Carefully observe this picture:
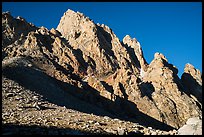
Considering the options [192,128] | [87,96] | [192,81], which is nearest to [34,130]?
[192,128]

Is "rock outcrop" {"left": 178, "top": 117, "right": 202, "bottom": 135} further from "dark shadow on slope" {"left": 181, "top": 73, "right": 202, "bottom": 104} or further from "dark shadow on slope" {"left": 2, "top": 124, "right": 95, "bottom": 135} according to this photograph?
"dark shadow on slope" {"left": 181, "top": 73, "right": 202, "bottom": 104}

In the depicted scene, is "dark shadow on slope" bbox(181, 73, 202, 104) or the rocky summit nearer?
the rocky summit

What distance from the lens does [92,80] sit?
225 ft

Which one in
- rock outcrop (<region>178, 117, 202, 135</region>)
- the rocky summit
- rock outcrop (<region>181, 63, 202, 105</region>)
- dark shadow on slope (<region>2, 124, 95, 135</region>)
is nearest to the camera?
dark shadow on slope (<region>2, 124, 95, 135</region>)

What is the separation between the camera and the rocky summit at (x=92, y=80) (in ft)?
137

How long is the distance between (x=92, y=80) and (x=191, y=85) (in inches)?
1440

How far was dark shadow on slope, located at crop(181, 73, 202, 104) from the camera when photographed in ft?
284

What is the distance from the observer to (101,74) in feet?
273

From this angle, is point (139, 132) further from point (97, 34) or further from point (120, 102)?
point (97, 34)

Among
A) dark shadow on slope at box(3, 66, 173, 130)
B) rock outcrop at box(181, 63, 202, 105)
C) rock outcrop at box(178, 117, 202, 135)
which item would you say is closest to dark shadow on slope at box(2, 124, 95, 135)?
rock outcrop at box(178, 117, 202, 135)

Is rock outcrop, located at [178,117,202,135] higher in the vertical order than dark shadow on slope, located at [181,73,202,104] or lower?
lower

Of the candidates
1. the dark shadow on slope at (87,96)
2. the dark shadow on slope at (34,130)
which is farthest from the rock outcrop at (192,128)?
the dark shadow on slope at (87,96)

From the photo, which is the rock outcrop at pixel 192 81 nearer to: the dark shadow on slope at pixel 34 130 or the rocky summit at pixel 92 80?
the rocky summit at pixel 92 80

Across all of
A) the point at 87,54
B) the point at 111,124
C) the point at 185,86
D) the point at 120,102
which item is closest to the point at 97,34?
the point at 87,54
